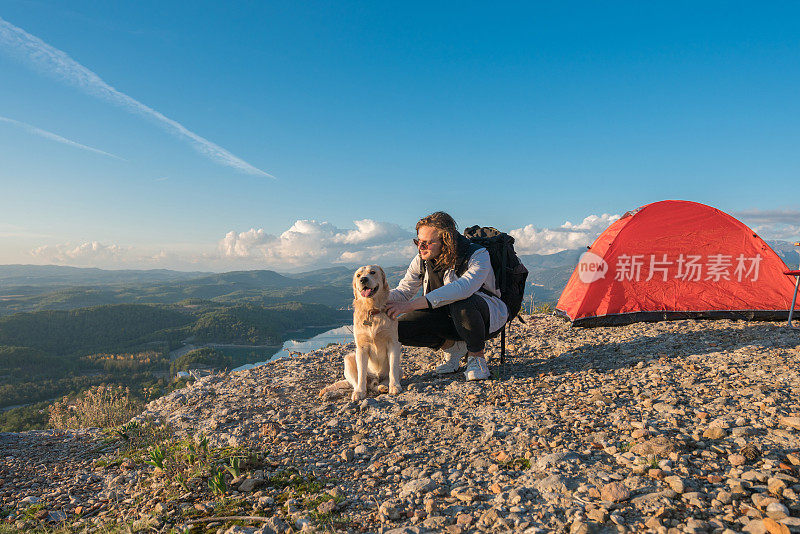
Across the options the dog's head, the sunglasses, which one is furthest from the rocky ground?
the sunglasses

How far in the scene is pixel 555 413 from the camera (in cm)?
419

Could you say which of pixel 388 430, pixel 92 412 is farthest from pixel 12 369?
pixel 388 430

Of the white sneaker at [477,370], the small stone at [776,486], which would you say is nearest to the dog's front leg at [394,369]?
the white sneaker at [477,370]

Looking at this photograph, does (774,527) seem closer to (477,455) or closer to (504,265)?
(477,455)

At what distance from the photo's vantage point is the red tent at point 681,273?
8164 mm

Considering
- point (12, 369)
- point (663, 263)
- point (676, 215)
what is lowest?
point (12, 369)

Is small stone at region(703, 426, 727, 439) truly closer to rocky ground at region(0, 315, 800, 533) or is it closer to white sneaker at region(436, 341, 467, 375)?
rocky ground at region(0, 315, 800, 533)

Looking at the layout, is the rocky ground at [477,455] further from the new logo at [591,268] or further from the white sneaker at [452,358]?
the new logo at [591,268]

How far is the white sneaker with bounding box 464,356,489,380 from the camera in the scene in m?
5.38

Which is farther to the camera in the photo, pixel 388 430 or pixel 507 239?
pixel 507 239

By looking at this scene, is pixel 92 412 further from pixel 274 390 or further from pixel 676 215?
pixel 676 215

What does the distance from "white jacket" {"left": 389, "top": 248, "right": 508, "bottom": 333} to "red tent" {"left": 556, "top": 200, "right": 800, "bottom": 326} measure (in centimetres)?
399

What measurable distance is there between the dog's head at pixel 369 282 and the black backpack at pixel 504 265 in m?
1.54

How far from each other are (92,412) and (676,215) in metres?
12.0
